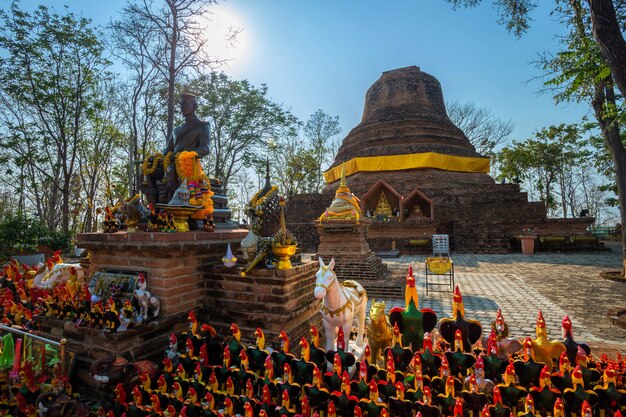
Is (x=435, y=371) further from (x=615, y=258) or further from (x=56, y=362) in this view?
(x=615, y=258)

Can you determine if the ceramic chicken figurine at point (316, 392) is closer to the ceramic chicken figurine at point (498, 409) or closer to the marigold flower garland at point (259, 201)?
the ceramic chicken figurine at point (498, 409)

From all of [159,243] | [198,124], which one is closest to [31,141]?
[198,124]

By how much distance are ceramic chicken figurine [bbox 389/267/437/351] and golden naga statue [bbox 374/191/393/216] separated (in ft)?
59.3

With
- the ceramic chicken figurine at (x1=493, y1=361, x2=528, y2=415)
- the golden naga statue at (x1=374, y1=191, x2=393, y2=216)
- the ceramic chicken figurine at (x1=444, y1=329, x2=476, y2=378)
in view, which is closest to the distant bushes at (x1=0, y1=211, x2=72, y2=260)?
the ceramic chicken figurine at (x1=444, y1=329, x2=476, y2=378)

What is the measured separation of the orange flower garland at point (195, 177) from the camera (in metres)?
4.39

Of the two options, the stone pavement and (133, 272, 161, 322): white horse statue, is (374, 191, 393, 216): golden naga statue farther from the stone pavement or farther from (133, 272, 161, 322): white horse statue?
(133, 272, 161, 322): white horse statue

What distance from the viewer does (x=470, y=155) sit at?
25.5 metres

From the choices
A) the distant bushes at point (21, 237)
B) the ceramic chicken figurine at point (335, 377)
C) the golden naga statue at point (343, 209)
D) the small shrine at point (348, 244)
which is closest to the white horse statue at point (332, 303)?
the ceramic chicken figurine at point (335, 377)

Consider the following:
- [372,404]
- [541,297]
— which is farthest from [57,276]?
[541,297]

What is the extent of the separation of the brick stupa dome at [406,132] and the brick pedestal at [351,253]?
12972 mm

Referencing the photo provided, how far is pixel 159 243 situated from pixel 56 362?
1718 mm

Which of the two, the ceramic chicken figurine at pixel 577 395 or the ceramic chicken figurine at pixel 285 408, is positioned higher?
the ceramic chicken figurine at pixel 577 395

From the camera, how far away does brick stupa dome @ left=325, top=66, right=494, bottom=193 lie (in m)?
24.0

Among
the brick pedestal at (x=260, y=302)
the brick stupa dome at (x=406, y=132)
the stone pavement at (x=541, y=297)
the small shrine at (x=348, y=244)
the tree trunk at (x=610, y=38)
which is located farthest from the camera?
the brick stupa dome at (x=406, y=132)
